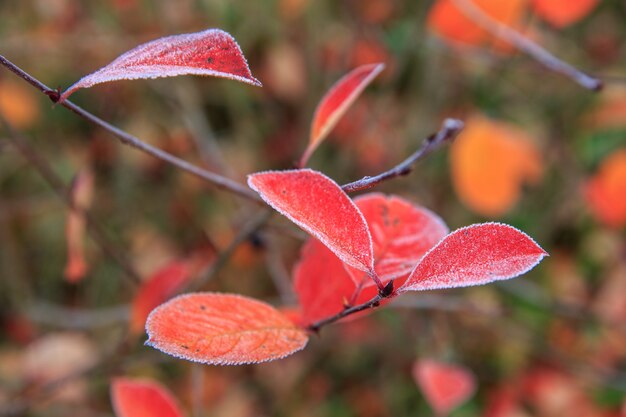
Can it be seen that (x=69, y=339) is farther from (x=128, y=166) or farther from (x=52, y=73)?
(x=52, y=73)

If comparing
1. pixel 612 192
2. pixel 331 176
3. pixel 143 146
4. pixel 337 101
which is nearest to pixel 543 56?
pixel 337 101

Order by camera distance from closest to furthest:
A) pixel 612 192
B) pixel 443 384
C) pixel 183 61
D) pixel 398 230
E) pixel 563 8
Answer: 1. pixel 183 61
2. pixel 398 230
3. pixel 443 384
4. pixel 563 8
5. pixel 612 192

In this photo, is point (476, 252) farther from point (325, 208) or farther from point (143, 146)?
point (143, 146)

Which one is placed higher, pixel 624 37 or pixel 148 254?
pixel 624 37

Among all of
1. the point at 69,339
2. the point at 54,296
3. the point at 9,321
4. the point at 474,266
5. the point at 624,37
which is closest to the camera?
the point at 474,266

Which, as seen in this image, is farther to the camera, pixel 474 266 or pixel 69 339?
pixel 69 339

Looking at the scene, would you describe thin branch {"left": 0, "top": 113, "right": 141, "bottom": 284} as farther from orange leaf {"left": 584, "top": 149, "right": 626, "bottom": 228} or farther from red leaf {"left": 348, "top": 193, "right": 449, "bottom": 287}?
orange leaf {"left": 584, "top": 149, "right": 626, "bottom": 228}

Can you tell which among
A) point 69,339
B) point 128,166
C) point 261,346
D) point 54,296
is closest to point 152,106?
point 128,166
